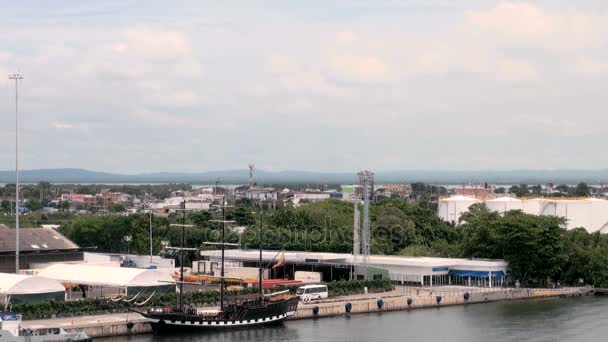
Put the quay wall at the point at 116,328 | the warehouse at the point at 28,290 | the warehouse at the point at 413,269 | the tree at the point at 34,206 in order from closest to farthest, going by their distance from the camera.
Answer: the quay wall at the point at 116,328, the warehouse at the point at 28,290, the warehouse at the point at 413,269, the tree at the point at 34,206

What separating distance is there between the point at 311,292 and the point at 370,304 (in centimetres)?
Result: 336

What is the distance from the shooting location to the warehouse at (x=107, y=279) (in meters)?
47.1

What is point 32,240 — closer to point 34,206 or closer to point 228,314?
point 228,314

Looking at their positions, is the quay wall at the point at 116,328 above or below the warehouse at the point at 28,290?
below

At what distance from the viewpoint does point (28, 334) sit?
35.3 metres

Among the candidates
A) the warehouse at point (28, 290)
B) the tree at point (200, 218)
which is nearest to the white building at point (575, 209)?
the tree at point (200, 218)

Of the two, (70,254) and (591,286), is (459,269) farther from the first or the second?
(70,254)

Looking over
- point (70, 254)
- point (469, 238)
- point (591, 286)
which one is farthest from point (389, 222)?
point (70, 254)

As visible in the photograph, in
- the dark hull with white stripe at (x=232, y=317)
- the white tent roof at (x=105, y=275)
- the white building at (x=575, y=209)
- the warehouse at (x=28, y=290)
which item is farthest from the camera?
the white building at (x=575, y=209)

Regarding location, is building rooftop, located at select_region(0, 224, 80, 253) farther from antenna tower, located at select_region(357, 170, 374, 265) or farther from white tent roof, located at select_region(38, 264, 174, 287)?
antenna tower, located at select_region(357, 170, 374, 265)

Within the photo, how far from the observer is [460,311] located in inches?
1887

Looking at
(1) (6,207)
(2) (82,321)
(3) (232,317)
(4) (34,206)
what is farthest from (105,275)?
(4) (34,206)

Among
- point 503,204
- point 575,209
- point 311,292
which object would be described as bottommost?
point 311,292

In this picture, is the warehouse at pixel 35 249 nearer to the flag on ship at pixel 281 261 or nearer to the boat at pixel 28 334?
the flag on ship at pixel 281 261
